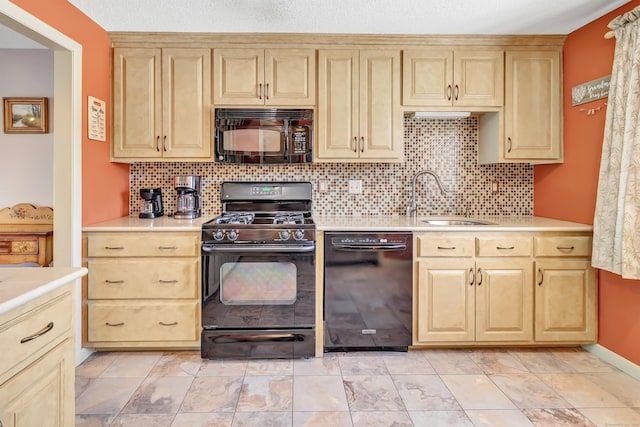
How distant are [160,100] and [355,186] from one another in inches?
63.7

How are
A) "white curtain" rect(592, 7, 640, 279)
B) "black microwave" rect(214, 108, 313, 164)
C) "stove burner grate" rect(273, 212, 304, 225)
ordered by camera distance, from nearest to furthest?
"white curtain" rect(592, 7, 640, 279) → "stove burner grate" rect(273, 212, 304, 225) → "black microwave" rect(214, 108, 313, 164)

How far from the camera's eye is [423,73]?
2840 millimetres

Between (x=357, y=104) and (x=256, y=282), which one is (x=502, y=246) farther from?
(x=256, y=282)

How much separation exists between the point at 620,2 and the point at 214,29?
2.59 m

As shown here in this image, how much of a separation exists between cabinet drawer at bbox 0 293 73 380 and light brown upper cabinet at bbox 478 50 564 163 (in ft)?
9.24

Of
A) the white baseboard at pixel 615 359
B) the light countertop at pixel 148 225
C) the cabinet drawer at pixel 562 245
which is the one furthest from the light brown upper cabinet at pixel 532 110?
the light countertop at pixel 148 225

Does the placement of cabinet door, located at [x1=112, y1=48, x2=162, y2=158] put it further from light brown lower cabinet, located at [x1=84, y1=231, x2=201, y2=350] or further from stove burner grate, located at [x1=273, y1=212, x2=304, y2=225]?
stove burner grate, located at [x1=273, y1=212, x2=304, y2=225]

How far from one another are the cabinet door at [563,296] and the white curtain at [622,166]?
0.20 m

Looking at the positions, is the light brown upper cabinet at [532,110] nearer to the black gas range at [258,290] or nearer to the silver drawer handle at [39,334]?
the black gas range at [258,290]

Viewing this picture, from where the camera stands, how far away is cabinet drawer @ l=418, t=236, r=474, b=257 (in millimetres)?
2545

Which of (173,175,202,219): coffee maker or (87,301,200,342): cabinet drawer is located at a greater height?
(173,175,202,219): coffee maker

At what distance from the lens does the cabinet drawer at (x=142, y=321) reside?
2.51 m

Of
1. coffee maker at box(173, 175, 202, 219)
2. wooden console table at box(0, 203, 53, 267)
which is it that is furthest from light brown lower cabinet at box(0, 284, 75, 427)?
wooden console table at box(0, 203, 53, 267)

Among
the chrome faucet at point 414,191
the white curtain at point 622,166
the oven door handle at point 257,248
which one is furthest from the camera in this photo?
the chrome faucet at point 414,191
